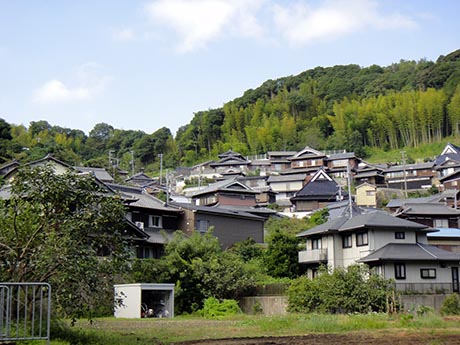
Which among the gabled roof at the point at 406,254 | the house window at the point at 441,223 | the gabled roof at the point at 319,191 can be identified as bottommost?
the gabled roof at the point at 406,254

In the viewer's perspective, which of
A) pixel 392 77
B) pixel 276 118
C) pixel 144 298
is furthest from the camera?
pixel 392 77

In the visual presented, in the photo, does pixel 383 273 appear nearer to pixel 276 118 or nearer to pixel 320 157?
pixel 320 157

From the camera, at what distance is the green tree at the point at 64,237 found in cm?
1388

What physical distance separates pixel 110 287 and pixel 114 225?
5.55 feet

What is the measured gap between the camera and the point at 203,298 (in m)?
30.8

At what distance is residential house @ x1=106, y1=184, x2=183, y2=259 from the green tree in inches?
772

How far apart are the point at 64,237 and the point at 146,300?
15.6 meters

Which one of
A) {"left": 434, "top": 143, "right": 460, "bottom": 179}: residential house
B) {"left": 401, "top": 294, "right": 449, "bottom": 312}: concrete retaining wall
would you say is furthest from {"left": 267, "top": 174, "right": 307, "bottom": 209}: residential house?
{"left": 401, "top": 294, "right": 449, "bottom": 312}: concrete retaining wall

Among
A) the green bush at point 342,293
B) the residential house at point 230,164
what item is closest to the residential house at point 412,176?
the residential house at point 230,164

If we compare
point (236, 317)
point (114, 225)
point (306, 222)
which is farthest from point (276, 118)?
point (114, 225)

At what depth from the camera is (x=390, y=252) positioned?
3011cm

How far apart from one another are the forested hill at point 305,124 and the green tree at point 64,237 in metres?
55.5

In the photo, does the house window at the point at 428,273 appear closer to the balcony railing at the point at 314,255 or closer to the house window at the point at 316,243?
the balcony railing at the point at 314,255

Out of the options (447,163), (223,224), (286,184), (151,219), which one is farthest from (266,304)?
(447,163)
